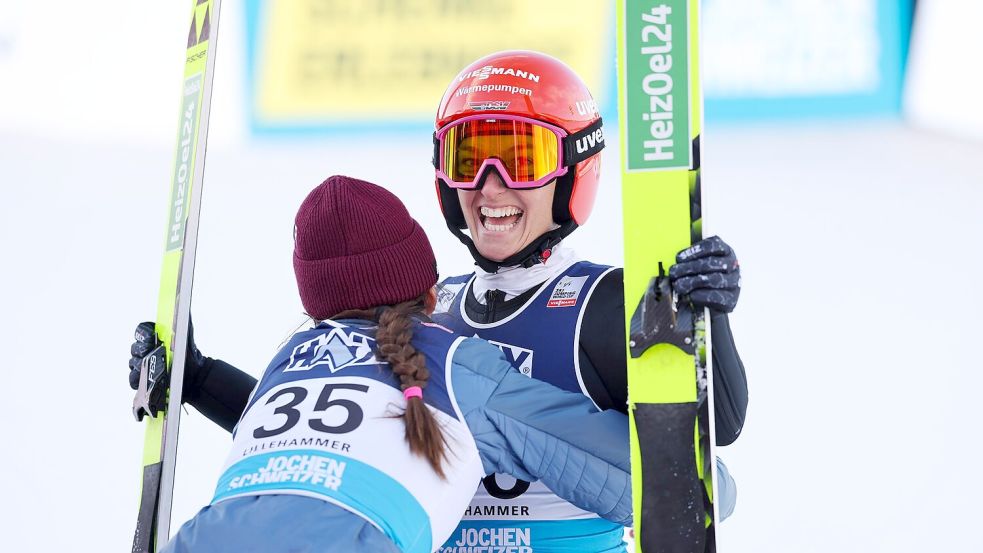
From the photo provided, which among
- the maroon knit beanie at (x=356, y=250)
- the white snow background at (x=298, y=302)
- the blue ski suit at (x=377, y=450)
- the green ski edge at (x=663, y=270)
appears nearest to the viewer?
the blue ski suit at (x=377, y=450)

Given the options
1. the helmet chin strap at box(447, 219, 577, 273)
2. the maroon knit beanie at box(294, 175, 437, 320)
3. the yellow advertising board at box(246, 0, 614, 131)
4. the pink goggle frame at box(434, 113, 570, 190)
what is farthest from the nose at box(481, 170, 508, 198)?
the yellow advertising board at box(246, 0, 614, 131)

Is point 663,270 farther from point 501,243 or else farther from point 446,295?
point 446,295

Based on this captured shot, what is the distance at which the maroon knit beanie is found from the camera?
6.61 ft

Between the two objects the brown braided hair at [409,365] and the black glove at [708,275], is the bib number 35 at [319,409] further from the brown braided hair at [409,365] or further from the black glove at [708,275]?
the black glove at [708,275]

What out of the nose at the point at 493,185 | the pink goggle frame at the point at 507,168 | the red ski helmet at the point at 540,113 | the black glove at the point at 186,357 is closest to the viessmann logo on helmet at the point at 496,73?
the red ski helmet at the point at 540,113

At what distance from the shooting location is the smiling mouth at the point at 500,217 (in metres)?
2.53

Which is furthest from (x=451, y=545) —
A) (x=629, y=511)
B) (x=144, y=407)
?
(x=144, y=407)

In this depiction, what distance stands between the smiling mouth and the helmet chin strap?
64 mm

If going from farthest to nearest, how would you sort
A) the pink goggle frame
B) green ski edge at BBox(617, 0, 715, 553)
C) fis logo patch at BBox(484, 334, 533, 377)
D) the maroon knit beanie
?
the pink goggle frame < fis logo patch at BBox(484, 334, 533, 377) < the maroon knit beanie < green ski edge at BBox(617, 0, 715, 553)

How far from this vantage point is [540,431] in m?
1.92

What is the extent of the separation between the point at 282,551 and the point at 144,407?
3.81ft

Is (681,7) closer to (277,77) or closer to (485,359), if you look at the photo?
(485,359)

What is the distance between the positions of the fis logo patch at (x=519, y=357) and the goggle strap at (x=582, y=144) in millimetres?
443

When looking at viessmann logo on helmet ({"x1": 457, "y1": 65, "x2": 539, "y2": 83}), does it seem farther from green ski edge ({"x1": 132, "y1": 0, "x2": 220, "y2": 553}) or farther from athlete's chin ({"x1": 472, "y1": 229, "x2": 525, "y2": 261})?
green ski edge ({"x1": 132, "y1": 0, "x2": 220, "y2": 553})
